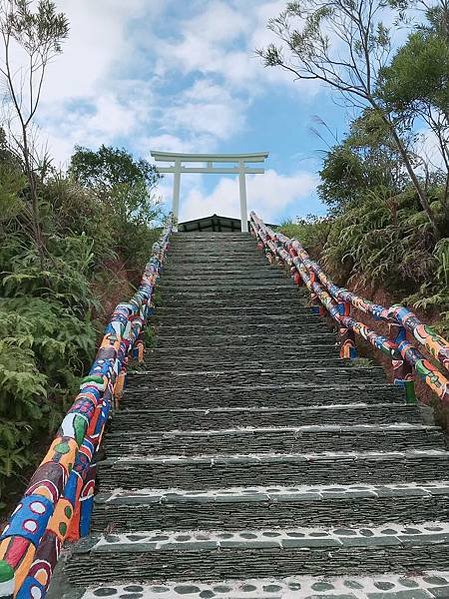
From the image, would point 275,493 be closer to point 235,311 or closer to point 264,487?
point 264,487

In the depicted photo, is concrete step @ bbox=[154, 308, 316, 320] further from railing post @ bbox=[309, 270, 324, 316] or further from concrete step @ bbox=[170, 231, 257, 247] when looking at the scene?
concrete step @ bbox=[170, 231, 257, 247]

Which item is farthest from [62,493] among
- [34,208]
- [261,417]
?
[34,208]

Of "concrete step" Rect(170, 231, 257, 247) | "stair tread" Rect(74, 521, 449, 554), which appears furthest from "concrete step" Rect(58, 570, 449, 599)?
"concrete step" Rect(170, 231, 257, 247)

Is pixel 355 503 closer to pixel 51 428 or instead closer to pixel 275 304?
pixel 51 428

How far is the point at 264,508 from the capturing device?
2396mm

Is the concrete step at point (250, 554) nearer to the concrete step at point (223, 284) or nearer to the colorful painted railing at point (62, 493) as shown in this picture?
the colorful painted railing at point (62, 493)

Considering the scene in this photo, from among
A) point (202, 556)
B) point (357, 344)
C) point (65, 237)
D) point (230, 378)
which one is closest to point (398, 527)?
point (202, 556)

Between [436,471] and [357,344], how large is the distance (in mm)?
1961

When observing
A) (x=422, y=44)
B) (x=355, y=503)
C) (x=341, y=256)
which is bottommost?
(x=355, y=503)

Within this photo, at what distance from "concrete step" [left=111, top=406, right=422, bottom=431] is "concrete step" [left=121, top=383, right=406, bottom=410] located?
4.9 inches

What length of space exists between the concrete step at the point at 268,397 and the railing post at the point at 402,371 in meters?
0.05

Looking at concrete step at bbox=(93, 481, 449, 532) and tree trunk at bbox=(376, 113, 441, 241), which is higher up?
tree trunk at bbox=(376, 113, 441, 241)

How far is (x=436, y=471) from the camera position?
2717mm

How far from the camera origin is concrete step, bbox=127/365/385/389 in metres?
3.78
